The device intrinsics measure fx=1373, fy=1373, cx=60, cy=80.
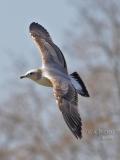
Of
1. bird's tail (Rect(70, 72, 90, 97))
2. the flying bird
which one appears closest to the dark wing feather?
the flying bird

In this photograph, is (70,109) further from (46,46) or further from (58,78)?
(46,46)

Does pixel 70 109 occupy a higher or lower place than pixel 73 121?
higher

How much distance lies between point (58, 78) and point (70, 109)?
27.3 inches

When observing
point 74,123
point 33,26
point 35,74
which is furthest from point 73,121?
point 33,26

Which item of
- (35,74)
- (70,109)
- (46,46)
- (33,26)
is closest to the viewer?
(70,109)

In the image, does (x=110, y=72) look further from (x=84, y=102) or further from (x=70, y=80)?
(x=70, y=80)

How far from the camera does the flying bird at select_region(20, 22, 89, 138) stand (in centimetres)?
1667

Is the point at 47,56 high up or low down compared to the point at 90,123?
down

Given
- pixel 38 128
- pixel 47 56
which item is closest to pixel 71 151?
pixel 38 128

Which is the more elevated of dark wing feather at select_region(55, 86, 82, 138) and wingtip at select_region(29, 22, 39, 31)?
wingtip at select_region(29, 22, 39, 31)

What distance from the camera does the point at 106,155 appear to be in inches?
1282

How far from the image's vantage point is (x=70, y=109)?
16781mm

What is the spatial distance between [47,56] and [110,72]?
16237mm

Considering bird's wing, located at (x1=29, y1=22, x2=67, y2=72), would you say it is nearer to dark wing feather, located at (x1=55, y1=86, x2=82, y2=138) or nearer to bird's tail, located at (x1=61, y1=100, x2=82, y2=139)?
dark wing feather, located at (x1=55, y1=86, x2=82, y2=138)
